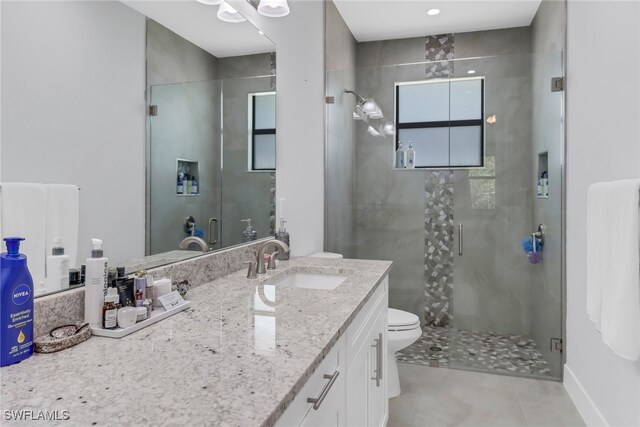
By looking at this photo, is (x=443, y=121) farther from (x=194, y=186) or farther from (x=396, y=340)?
(x=194, y=186)

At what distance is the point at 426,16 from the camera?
3.42 metres

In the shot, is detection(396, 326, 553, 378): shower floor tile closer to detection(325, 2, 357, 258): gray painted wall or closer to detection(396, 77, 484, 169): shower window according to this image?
detection(325, 2, 357, 258): gray painted wall

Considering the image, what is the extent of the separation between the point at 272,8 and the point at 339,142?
4.73ft

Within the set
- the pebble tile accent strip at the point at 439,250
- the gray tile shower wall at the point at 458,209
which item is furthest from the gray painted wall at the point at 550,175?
the pebble tile accent strip at the point at 439,250

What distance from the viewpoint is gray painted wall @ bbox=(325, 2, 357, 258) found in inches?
125

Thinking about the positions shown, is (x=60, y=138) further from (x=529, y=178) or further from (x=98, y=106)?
(x=529, y=178)

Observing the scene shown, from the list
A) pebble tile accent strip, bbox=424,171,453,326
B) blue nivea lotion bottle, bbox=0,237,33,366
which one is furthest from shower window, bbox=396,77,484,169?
blue nivea lotion bottle, bbox=0,237,33,366

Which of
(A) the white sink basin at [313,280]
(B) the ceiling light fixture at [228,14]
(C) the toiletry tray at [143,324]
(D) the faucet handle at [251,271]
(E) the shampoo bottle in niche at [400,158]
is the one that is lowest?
(A) the white sink basin at [313,280]

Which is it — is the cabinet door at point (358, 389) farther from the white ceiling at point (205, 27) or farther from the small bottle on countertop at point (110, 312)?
the white ceiling at point (205, 27)

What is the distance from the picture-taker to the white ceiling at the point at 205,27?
137 cm

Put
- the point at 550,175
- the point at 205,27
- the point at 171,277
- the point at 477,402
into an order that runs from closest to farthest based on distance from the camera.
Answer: the point at 171,277
the point at 205,27
the point at 477,402
the point at 550,175

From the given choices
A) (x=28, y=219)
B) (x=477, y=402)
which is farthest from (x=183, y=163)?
(x=477, y=402)

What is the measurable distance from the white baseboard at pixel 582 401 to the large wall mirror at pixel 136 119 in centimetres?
196

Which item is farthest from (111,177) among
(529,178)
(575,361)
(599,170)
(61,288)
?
(529,178)
